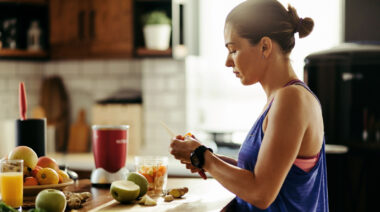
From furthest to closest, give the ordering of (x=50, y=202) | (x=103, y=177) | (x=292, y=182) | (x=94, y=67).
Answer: (x=94, y=67), (x=103, y=177), (x=292, y=182), (x=50, y=202)

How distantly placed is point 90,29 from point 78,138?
926mm

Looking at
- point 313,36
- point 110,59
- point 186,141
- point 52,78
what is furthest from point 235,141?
point 186,141

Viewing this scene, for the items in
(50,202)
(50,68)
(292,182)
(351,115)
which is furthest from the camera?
(50,68)

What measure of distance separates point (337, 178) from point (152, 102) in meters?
1.58

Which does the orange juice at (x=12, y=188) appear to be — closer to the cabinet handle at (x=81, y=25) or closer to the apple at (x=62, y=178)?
the apple at (x=62, y=178)

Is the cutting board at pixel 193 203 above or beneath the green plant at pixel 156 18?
beneath

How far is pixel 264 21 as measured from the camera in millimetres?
1706

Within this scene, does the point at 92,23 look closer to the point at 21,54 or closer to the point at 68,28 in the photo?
the point at 68,28

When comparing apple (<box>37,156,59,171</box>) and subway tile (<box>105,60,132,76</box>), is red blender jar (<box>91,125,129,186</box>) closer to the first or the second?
apple (<box>37,156,59,171</box>)

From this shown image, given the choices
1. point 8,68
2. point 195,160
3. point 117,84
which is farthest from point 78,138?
point 195,160

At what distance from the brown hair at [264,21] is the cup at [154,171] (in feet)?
2.20

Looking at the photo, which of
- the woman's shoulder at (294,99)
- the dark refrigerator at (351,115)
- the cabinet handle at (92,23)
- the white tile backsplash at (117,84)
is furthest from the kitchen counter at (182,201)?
the cabinet handle at (92,23)

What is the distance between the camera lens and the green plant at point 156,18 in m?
3.95

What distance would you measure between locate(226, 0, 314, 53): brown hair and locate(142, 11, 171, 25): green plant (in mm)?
2231
